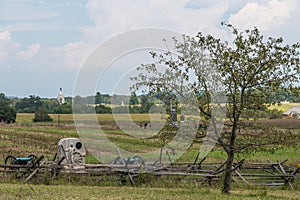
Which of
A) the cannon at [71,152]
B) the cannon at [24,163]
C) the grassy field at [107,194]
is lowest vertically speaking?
the grassy field at [107,194]

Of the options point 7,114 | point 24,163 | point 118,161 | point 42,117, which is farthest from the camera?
point 42,117

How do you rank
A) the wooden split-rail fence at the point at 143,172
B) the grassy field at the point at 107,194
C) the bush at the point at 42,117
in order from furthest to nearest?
the bush at the point at 42,117 < the wooden split-rail fence at the point at 143,172 < the grassy field at the point at 107,194

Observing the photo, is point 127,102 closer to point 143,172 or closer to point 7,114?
point 143,172

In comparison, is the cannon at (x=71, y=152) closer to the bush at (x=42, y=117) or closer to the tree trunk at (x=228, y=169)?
the tree trunk at (x=228, y=169)

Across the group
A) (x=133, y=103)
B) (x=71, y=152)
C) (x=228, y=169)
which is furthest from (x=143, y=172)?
(x=228, y=169)

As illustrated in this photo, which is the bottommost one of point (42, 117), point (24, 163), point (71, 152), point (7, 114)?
point (24, 163)

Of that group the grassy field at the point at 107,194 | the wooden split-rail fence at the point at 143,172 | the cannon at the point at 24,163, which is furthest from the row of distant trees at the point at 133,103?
the cannon at the point at 24,163

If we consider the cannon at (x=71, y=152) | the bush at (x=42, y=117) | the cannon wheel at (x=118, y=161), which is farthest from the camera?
the bush at (x=42, y=117)

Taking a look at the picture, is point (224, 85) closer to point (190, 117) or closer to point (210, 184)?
point (190, 117)

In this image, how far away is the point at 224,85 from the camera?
13.9 metres

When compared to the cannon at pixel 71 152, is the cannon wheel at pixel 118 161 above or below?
below

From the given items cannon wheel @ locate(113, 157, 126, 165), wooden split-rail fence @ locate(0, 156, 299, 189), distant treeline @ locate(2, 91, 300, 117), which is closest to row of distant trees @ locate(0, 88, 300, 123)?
distant treeline @ locate(2, 91, 300, 117)

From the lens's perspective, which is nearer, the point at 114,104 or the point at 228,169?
the point at 228,169

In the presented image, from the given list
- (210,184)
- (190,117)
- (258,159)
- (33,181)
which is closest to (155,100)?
(190,117)
